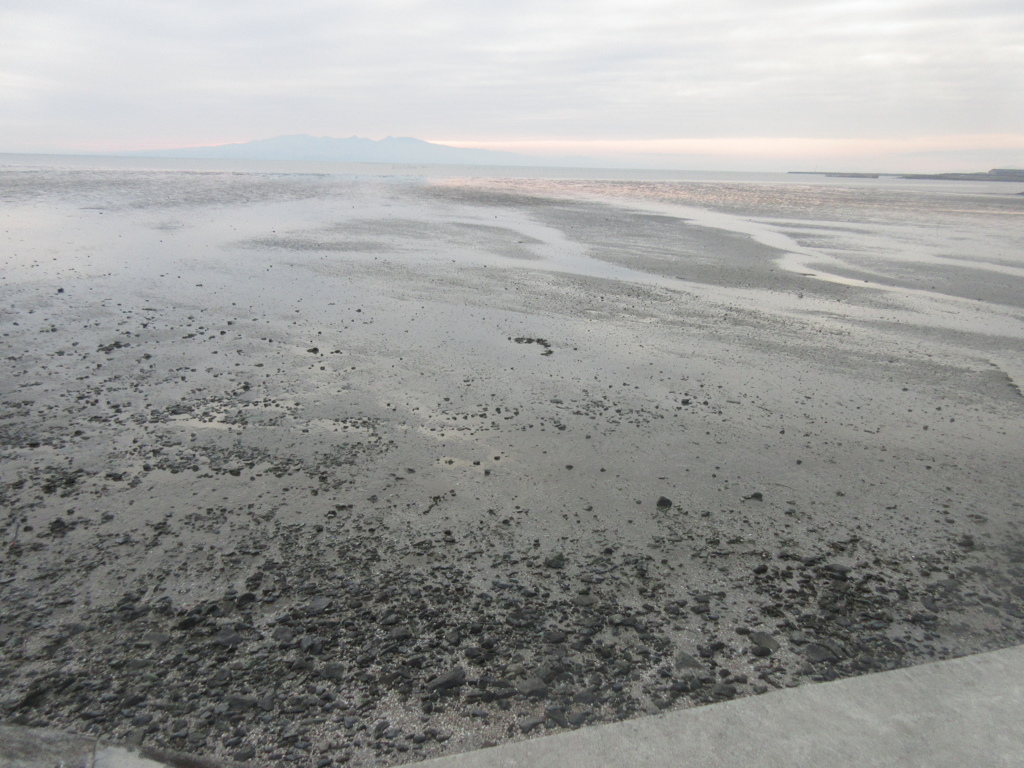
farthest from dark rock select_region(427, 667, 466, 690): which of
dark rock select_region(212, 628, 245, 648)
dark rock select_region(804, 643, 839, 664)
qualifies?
dark rock select_region(804, 643, 839, 664)

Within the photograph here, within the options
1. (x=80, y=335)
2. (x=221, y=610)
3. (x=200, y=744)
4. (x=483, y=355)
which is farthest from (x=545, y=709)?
(x=80, y=335)

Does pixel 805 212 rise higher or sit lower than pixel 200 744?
higher

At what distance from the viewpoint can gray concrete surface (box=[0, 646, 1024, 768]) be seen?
9.80ft

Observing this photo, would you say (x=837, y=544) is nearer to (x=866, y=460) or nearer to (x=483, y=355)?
(x=866, y=460)

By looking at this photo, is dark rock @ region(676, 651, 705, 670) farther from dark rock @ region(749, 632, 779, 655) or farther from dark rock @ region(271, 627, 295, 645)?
dark rock @ region(271, 627, 295, 645)

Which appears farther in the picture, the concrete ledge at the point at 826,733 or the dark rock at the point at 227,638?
the dark rock at the point at 227,638

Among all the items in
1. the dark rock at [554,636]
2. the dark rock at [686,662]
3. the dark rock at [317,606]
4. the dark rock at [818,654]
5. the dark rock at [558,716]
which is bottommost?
the dark rock at [558,716]

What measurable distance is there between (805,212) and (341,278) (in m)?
36.1

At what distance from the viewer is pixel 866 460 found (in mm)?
6664

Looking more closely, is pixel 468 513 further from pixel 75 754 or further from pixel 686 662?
pixel 75 754

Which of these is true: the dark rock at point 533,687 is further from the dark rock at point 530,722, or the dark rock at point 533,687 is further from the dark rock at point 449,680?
the dark rock at point 449,680

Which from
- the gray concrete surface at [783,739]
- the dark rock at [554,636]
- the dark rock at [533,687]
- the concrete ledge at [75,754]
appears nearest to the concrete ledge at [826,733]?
Answer: the gray concrete surface at [783,739]

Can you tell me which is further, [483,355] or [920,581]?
[483,355]

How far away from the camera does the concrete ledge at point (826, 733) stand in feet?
9.80
